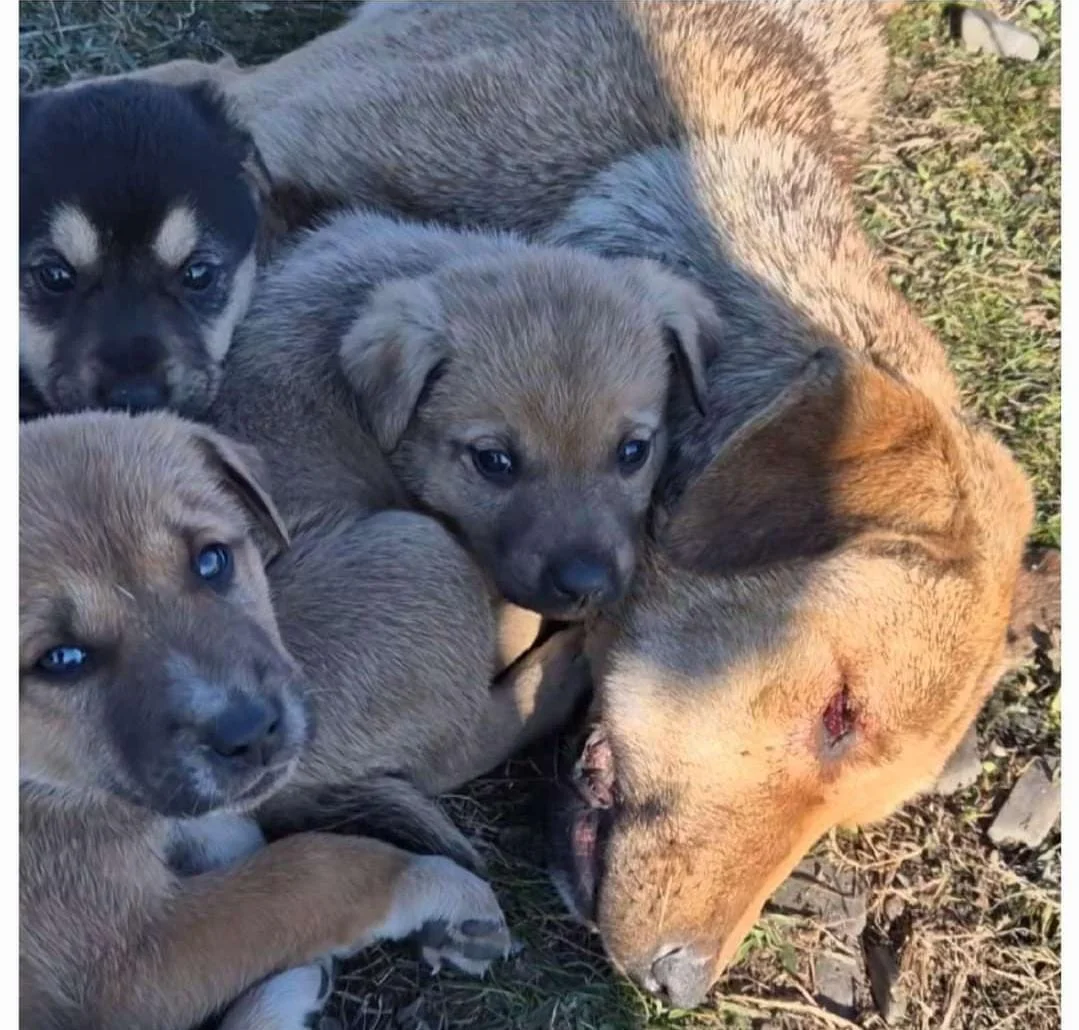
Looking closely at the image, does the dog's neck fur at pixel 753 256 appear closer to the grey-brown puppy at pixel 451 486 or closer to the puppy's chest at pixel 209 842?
the grey-brown puppy at pixel 451 486

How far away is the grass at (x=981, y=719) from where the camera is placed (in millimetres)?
3994

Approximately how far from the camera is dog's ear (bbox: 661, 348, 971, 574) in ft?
11.7

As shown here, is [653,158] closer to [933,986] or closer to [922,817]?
[922,817]

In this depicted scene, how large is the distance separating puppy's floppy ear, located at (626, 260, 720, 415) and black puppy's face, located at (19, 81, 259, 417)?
1309 mm

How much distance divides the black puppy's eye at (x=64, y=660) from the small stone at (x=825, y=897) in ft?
7.11

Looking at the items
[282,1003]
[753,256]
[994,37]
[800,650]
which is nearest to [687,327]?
[753,256]

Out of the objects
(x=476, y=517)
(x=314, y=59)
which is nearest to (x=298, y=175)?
(x=314, y=59)

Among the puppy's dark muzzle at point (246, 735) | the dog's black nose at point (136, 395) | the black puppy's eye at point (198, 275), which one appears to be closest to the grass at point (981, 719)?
the puppy's dark muzzle at point (246, 735)

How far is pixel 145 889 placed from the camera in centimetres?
341

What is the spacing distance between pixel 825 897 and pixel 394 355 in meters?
2.03

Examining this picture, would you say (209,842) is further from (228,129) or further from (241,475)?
(228,129)

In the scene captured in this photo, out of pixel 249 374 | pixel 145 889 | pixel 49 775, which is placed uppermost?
pixel 249 374

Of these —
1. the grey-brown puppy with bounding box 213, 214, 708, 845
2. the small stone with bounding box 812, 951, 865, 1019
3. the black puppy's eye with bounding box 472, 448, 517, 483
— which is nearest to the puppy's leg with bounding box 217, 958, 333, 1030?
the grey-brown puppy with bounding box 213, 214, 708, 845
